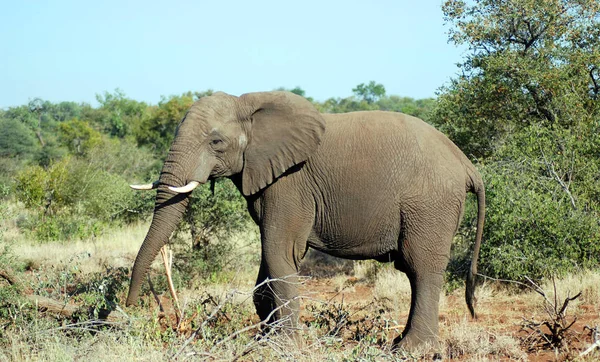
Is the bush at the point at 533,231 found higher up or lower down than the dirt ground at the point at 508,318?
higher up

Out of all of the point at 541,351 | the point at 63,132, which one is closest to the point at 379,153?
the point at 541,351

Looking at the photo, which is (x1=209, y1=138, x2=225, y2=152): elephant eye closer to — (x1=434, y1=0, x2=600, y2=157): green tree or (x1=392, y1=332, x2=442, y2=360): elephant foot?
(x1=392, y1=332, x2=442, y2=360): elephant foot

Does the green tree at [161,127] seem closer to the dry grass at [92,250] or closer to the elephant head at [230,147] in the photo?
the dry grass at [92,250]

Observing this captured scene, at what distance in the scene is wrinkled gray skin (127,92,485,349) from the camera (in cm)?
752

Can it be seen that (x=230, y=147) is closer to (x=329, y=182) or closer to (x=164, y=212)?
(x=164, y=212)

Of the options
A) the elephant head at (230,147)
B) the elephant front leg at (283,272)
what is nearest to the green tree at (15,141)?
the elephant head at (230,147)

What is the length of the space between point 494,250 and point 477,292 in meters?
0.64

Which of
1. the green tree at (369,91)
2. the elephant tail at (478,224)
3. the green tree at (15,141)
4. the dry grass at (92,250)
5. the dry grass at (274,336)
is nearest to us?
the dry grass at (274,336)

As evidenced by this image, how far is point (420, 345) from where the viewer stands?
744 cm

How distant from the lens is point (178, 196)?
7516 mm

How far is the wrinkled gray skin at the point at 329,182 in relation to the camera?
296 inches

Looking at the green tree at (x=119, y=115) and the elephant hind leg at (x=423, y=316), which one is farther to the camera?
the green tree at (x=119, y=115)

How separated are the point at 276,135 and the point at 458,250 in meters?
4.60

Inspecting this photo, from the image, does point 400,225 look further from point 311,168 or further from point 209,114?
point 209,114
